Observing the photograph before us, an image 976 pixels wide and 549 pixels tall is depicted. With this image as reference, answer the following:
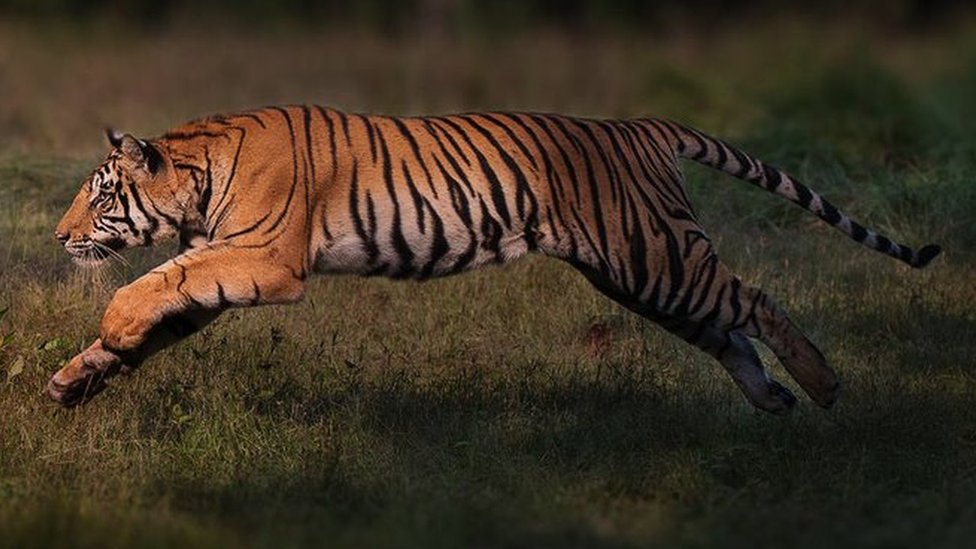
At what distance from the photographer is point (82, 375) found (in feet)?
24.7

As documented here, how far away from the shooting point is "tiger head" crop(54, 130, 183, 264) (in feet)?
24.2

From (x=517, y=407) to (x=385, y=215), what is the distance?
1.19 m

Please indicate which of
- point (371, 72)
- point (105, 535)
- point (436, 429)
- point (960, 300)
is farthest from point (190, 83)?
point (105, 535)

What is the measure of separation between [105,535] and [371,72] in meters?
17.2

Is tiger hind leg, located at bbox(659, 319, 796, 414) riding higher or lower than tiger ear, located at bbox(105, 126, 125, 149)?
lower

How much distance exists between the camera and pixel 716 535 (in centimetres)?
625

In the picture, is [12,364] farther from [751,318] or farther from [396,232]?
[751,318]

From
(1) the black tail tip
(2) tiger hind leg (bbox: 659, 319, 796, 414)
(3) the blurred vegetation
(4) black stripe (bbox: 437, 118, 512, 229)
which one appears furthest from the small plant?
(3) the blurred vegetation

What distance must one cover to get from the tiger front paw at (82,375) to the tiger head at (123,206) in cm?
39

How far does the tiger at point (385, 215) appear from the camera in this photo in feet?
23.5

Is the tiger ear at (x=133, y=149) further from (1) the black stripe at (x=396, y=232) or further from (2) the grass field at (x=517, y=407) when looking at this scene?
(2) the grass field at (x=517, y=407)

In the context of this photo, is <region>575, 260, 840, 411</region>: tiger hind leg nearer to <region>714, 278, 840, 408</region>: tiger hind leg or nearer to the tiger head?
<region>714, 278, 840, 408</region>: tiger hind leg

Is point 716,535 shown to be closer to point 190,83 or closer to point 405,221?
point 405,221

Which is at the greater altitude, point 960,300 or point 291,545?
point 291,545
